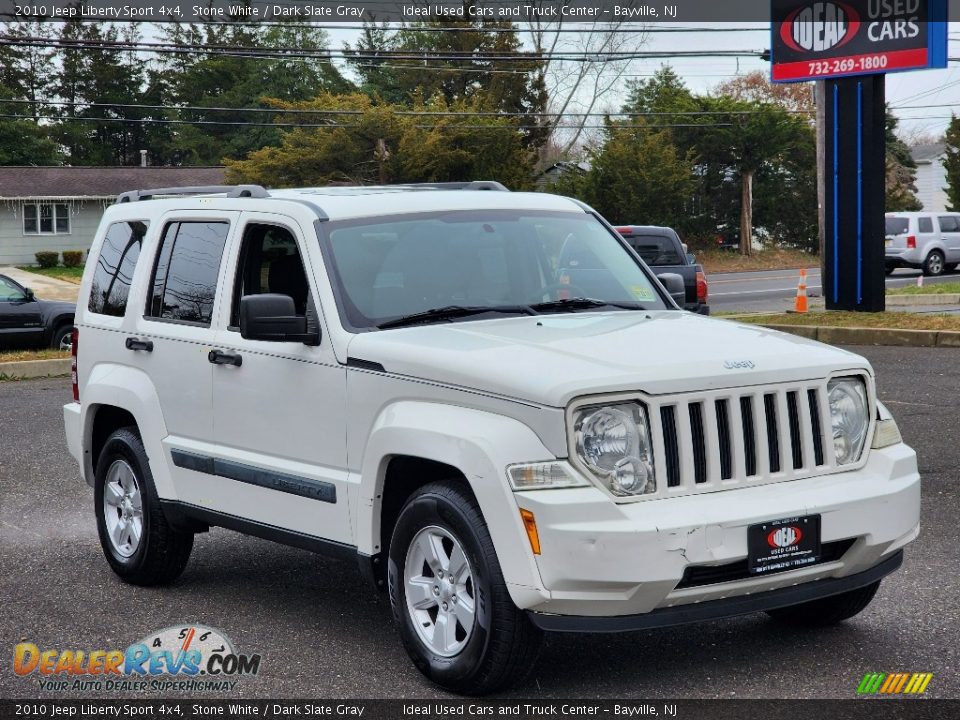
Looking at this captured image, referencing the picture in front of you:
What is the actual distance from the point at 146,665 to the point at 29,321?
15.4 metres

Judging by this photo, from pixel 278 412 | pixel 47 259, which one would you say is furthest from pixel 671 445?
pixel 47 259

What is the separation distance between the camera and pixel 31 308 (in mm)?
19891

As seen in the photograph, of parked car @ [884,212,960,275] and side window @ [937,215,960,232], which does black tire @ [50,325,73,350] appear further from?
side window @ [937,215,960,232]

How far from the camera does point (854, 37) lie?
815 inches

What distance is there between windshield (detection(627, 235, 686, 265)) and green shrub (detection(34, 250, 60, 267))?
118 feet

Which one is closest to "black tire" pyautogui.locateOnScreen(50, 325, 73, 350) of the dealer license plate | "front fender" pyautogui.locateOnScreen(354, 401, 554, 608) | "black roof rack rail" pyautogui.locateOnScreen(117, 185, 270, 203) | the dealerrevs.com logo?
"black roof rack rail" pyautogui.locateOnScreen(117, 185, 270, 203)

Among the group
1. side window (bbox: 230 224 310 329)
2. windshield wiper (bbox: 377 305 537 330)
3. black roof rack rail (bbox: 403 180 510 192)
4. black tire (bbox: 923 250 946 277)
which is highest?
black roof rack rail (bbox: 403 180 510 192)

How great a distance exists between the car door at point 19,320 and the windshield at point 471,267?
15.0 m

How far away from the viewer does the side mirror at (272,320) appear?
5582mm

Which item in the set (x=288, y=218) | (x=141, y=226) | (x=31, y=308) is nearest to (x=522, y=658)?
(x=288, y=218)

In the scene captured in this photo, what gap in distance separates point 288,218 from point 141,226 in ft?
4.84

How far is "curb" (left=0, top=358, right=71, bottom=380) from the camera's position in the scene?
1706cm

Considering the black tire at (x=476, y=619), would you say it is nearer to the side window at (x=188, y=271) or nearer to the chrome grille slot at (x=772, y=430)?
the chrome grille slot at (x=772, y=430)

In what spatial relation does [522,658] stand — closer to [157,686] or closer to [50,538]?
[157,686]
